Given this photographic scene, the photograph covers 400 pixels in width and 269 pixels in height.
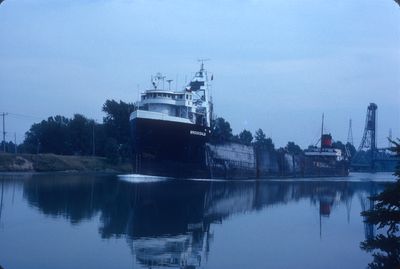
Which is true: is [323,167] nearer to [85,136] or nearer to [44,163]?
[85,136]

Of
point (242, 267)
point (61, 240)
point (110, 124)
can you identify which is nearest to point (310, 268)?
point (242, 267)

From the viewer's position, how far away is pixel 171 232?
36.7ft

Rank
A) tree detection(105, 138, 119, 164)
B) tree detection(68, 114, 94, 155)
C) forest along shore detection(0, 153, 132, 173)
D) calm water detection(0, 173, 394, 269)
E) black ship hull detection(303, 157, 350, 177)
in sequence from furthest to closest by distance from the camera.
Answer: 1. tree detection(68, 114, 94, 155)
2. tree detection(105, 138, 119, 164)
3. black ship hull detection(303, 157, 350, 177)
4. forest along shore detection(0, 153, 132, 173)
5. calm water detection(0, 173, 394, 269)

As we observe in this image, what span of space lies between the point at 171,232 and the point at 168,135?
663 inches

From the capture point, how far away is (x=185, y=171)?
1147 inches

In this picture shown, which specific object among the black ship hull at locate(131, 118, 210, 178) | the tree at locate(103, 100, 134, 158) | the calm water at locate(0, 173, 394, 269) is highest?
the tree at locate(103, 100, 134, 158)

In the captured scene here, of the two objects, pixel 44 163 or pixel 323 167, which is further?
pixel 323 167

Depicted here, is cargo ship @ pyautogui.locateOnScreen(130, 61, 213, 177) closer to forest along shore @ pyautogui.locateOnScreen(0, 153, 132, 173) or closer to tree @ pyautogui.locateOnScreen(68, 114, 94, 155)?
forest along shore @ pyautogui.locateOnScreen(0, 153, 132, 173)

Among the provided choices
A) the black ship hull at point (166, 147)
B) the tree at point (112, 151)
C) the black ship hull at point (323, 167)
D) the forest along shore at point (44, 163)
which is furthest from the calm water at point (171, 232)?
the tree at point (112, 151)

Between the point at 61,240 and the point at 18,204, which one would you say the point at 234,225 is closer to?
the point at 61,240

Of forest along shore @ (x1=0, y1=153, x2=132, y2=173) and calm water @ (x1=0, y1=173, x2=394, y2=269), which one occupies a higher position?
forest along shore @ (x1=0, y1=153, x2=132, y2=173)

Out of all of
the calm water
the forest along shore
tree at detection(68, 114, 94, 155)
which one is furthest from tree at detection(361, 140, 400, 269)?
tree at detection(68, 114, 94, 155)

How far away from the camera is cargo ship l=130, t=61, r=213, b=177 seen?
27734 millimetres

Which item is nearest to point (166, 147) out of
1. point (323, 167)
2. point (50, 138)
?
point (50, 138)
